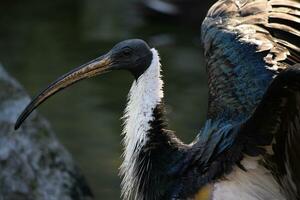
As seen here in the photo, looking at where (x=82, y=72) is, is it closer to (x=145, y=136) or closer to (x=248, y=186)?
(x=145, y=136)

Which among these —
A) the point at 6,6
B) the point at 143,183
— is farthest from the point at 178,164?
the point at 6,6

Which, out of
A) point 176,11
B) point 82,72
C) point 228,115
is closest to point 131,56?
point 82,72

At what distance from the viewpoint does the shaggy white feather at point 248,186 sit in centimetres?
649

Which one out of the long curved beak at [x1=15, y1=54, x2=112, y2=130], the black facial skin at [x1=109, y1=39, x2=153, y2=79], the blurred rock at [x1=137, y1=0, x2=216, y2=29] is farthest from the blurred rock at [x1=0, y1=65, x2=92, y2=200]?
the blurred rock at [x1=137, y1=0, x2=216, y2=29]

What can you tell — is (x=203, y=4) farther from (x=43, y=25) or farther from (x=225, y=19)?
(x=225, y=19)

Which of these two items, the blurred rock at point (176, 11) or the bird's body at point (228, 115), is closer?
the bird's body at point (228, 115)

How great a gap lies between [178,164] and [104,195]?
10.3 feet

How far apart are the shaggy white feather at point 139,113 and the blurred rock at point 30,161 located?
1.49 metres

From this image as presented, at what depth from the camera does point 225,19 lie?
8.07m

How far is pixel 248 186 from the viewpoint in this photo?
6.54 m

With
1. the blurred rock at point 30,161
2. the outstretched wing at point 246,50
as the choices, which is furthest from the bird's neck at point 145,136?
the blurred rock at point 30,161

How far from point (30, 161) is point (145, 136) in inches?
72.7

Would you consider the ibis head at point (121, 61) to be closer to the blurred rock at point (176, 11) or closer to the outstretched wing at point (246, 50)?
the outstretched wing at point (246, 50)

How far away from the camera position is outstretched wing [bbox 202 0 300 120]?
7.41m
